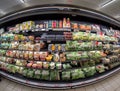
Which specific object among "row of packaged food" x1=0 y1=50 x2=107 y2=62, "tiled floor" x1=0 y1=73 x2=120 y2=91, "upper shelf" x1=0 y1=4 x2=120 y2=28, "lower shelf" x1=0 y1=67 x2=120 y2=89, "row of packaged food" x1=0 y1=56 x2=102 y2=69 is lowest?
"tiled floor" x1=0 y1=73 x2=120 y2=91

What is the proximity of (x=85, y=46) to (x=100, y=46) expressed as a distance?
2.53ft

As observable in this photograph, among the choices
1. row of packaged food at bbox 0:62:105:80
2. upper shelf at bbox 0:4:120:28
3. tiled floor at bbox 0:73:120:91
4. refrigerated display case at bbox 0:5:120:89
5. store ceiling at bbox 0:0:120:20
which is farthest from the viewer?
tiled floor at bbox 0:73:120:91

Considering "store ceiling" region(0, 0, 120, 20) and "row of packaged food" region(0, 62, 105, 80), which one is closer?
"store ceiling" region(0, 0, 120, 20)

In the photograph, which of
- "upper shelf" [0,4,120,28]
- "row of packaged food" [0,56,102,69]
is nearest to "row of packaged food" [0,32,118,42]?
"upper shelf" [0,4,120,28]

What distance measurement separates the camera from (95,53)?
3.67m

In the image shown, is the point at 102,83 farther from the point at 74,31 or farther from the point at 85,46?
the point at 74,31

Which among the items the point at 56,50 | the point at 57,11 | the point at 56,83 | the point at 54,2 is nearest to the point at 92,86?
the point at 56,83

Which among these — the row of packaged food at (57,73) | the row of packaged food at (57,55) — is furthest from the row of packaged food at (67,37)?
the row of packaged food at (57,73)

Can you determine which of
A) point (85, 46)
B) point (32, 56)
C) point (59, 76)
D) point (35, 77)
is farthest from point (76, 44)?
point (35, 77)

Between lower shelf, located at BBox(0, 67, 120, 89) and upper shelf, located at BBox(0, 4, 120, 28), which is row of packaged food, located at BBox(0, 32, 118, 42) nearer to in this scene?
upper shelf, located at BBox(0, 4, 120, 28)

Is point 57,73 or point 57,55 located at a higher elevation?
point 57,55

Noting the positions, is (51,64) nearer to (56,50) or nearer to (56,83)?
(56,50)

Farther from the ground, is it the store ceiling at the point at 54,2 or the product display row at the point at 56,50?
the store ceiling at the point at 54,2

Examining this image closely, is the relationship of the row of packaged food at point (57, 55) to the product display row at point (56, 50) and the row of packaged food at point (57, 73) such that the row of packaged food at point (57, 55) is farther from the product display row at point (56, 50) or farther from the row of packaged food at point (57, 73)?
the row of packaged food at point (57, 73)
